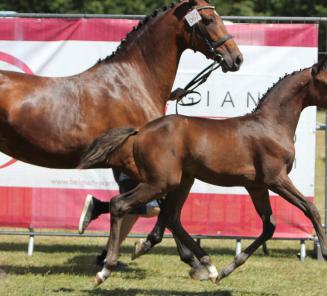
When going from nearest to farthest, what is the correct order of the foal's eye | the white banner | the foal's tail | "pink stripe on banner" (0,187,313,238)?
the foal's tail → the foal's eye → the white banner → "pink stripe on banner" (0,187,313,238)

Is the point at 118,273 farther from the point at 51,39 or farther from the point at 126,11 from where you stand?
the point at 126,11

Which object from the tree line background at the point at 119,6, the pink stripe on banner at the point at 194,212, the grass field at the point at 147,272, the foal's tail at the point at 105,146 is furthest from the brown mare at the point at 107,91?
the tree line background at the point at 119,6

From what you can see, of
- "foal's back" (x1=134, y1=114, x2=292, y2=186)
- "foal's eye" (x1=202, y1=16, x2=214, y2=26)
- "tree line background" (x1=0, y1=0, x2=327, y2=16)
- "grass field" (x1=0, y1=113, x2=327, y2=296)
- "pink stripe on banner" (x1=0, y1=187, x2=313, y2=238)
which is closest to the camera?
"foal's back" (x1=134, y1=114, x2=292, y2=186)

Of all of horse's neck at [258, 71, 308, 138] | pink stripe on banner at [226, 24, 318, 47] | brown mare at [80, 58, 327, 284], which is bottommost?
brown mare at [80, 58, 327, 284]

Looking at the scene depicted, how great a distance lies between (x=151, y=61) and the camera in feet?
22.3

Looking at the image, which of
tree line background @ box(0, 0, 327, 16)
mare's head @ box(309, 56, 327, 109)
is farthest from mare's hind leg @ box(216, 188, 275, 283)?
tree line background @ box(0, 0, 327, 16)

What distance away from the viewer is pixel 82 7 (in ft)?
95.2

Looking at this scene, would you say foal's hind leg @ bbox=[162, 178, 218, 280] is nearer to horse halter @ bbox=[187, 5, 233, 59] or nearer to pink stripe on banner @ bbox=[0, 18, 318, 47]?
horse halter @ bbox=[187, 5, 233, 59]

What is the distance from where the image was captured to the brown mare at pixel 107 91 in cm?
656

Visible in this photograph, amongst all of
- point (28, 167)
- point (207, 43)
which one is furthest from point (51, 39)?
point (207, 43)

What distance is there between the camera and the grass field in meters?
6.52

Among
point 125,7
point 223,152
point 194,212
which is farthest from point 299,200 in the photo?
point 125,7

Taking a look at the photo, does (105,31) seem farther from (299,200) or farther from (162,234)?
(299,200)

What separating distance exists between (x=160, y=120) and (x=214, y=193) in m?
2.31
